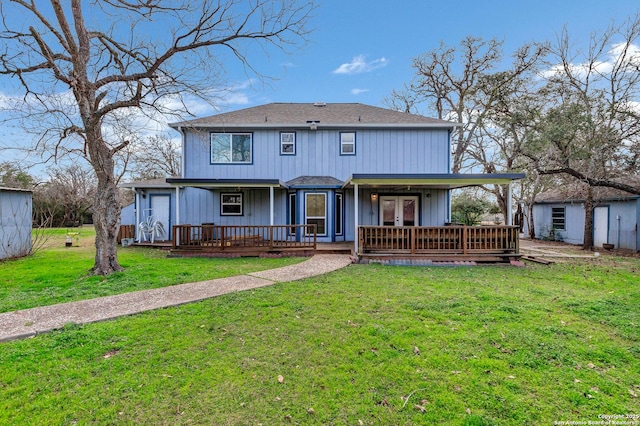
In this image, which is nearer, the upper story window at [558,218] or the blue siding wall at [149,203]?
the blue siding wall at [149,203]

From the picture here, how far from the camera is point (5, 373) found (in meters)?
2.92

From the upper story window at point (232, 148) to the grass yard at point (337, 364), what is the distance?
9.33 m

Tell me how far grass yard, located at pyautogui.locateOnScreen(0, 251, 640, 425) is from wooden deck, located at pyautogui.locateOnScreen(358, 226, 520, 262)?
3972 millimetres

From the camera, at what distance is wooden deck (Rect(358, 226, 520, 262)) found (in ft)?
30.4

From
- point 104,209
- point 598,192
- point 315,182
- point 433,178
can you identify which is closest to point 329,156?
point 315,182

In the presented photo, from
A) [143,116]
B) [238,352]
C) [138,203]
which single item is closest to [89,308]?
[238,352]

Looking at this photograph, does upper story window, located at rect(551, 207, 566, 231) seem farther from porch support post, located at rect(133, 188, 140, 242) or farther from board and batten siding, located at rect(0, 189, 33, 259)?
board and batten siding, located at rect(0, 189, 33, 259)

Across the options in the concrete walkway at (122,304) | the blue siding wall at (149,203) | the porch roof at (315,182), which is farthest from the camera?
the blue siding wall at (149,203)

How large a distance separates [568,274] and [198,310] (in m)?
9.23

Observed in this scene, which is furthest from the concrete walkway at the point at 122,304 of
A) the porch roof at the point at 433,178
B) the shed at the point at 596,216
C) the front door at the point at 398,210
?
the shed at the point at 596,216

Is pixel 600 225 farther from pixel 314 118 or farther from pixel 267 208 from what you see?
pixel 267 208

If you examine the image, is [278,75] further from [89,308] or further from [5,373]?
[5,373]

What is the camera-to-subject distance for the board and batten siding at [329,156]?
13.2 metres

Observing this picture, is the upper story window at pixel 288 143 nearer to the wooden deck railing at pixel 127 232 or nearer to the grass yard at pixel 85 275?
the grass yard at pixel 85 275
